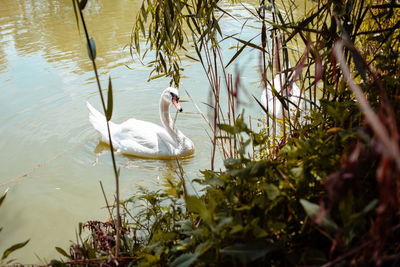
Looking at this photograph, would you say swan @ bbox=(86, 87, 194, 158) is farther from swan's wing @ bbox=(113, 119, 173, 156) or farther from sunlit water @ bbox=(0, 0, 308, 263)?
sunlit water @ bbox=(0, 0, 308, 263)

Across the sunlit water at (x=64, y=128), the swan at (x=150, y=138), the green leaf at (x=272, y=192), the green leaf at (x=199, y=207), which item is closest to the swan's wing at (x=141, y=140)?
the swan at (x=150, y=138)

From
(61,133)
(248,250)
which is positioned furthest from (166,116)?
(248,250)

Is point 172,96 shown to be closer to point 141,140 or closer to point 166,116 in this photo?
point 166,116

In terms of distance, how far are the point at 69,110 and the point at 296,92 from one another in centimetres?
334

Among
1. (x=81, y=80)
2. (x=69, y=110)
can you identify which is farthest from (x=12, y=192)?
(x=81, y=80)

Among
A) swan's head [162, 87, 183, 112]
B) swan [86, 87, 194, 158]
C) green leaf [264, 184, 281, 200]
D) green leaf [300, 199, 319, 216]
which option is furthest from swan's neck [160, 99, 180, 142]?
green leaf [300, 199, 319, 216]

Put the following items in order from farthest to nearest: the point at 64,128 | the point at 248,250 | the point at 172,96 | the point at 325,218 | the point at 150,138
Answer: the point at 64,128
the point at 150,138
the point at 172,96
the point at 248,250
the point at 325,218

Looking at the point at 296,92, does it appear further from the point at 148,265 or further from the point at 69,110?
the point at 148,265

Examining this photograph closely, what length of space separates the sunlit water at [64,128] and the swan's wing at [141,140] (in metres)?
0.13

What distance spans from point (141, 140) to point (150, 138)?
11 centimetres

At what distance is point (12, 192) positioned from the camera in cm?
359

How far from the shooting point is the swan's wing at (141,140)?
432cm

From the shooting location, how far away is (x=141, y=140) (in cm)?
438

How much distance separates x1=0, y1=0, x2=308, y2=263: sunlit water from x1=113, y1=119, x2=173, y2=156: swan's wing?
0.13 meters
